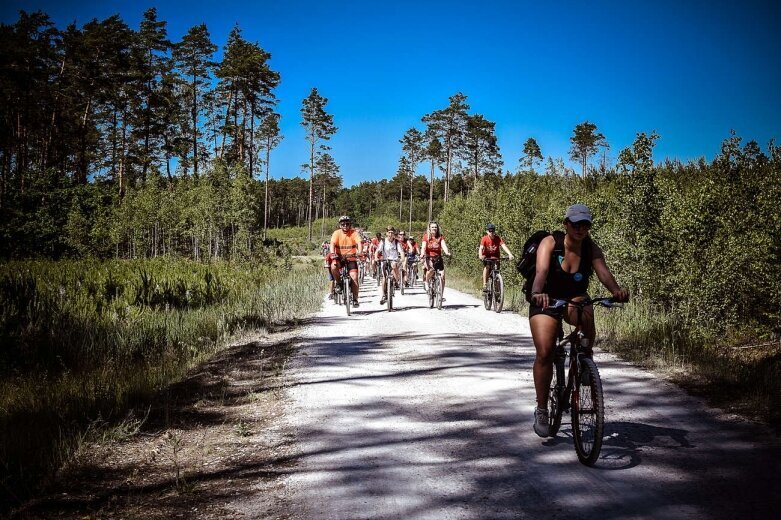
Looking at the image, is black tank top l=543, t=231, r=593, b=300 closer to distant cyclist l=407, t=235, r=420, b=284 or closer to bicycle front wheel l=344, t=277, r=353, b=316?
bicycle front wheel l=344, t=277, r=353, b=316

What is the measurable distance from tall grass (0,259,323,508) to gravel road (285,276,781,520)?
1995 millimetres

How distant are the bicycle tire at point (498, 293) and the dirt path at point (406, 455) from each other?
19.7ft

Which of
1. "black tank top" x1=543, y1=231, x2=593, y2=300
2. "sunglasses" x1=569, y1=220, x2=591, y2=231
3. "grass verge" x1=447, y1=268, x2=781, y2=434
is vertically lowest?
"grass verge" x1=447, y1=268, x2=781, y2=434

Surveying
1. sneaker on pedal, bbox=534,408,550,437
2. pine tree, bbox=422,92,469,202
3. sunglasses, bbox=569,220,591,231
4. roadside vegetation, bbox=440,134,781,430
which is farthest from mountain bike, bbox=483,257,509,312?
pine tree, bbox=422,92,469,202

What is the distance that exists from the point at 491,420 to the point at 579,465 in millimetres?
1205

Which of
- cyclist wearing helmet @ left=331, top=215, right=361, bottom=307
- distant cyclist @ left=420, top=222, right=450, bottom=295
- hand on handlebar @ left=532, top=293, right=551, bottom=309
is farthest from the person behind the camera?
distant cyclist @ left=420, top=222, right=450, bottom=295

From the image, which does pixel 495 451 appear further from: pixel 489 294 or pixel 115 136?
pixel 115 136

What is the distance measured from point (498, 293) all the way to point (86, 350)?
9.32m

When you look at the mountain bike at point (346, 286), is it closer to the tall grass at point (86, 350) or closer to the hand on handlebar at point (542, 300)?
the tall grass at point (86, 350)

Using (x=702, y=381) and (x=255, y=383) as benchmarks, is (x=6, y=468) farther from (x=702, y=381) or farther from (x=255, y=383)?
(x=702, y=381)

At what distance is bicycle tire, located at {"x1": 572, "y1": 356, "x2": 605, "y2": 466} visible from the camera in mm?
3822

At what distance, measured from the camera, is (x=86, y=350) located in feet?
28.9

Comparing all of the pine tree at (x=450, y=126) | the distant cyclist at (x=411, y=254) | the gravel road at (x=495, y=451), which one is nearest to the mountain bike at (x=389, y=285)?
the distant cyclist at (x=411, y=254)

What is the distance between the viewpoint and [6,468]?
12.6 ft
